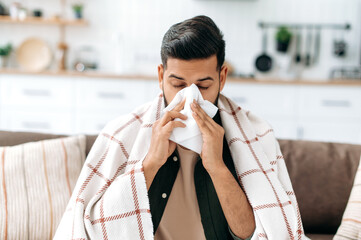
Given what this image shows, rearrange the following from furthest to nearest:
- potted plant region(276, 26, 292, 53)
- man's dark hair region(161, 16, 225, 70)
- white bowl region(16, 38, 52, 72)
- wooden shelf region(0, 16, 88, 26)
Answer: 1. white bowl region(16, 38, 52, 72)
2. wooden shelf region(0, 16, 88, 26)
3. potted plant region(276, 26, 292, 53)
4. man's dark hair region(161, 16, 225, 70)

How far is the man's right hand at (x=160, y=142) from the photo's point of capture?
3.86 feet

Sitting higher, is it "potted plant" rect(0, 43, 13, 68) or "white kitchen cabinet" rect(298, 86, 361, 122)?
"potted plant" rect(0, 43, 13, 68)

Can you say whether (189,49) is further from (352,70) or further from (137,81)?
(352,70)

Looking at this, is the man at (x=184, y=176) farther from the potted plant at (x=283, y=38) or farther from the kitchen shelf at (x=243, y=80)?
the potted plant at (x=283, y=38)

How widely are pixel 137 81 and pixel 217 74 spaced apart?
2524mm

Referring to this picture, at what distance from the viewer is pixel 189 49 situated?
1166mm

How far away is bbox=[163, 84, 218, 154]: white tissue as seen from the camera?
1.18 m

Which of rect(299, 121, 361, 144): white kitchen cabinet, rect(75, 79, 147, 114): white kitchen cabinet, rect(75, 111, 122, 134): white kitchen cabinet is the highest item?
rect(75, 79, 147, 114): white kitchen cabinet

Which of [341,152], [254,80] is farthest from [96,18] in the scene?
[341,152]

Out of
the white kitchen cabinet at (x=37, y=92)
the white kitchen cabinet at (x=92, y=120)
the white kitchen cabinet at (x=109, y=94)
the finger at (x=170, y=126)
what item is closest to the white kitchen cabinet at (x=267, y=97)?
the white kitchen cabinet at (x=109, y=94)

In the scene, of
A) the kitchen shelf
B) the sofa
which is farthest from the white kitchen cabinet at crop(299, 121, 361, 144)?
the sofa

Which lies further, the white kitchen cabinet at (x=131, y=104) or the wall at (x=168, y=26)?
the wall at (x=168, y=26)

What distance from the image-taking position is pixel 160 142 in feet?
3.87

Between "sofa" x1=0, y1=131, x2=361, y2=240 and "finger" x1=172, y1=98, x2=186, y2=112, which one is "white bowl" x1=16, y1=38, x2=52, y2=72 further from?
"finger" x1=172, y1=98, x2=186, y2=112
